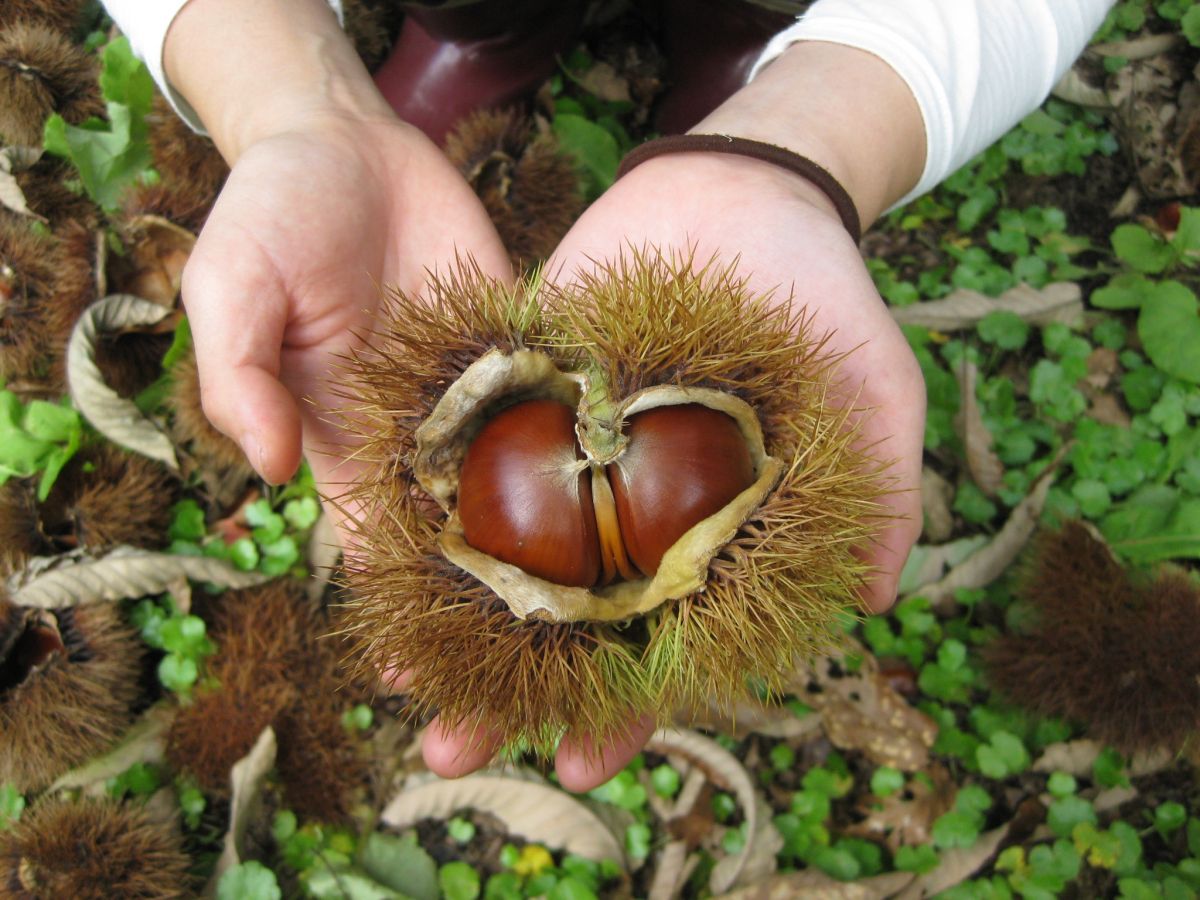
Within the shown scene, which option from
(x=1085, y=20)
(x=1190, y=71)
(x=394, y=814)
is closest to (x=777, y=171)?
(x=1085, y=20)

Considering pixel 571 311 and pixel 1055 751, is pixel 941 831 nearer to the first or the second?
pixel 1055 751

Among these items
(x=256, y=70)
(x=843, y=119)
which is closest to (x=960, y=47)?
(x=843, y=119)

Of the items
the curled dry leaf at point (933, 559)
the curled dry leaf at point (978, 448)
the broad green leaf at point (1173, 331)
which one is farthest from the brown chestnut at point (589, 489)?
the broad green leaf at point (1173, 331)

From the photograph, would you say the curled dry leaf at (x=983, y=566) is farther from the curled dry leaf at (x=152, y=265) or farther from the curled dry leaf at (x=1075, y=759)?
the curled dry leaf at (x=152, y=265)

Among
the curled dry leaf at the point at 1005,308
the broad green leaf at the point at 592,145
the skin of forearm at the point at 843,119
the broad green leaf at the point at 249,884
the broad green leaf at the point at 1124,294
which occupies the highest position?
the skin of forearm at the point at 843,119

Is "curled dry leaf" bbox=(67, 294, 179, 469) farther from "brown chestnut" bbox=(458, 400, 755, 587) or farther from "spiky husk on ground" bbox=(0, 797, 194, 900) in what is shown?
"brown chestnut" bbox=(458, 400, 755, 587)

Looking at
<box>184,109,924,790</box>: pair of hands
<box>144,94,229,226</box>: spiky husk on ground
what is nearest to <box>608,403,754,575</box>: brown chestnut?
<box>184,109,924,790</box>: pair of hands
